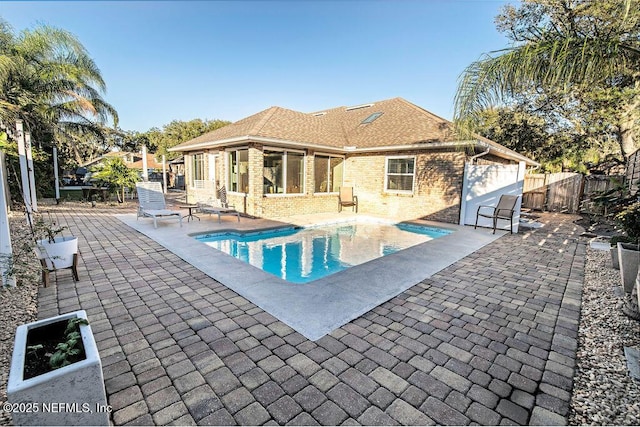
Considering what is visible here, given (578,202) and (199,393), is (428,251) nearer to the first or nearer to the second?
(199,393)

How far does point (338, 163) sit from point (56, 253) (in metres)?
10.7

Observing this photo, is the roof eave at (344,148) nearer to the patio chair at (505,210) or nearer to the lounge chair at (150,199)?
the patio chair at (505,210)

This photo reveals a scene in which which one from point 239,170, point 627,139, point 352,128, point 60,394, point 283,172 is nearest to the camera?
point 60,394

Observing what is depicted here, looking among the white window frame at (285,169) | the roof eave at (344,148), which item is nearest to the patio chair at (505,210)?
the roof eave at (344,148)

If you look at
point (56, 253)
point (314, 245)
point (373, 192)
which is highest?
point (373, 192)

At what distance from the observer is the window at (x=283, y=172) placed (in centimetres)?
1100

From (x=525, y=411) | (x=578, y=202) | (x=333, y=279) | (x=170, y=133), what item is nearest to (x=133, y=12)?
(x=333, y=279)

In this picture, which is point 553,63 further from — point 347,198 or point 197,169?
point 197,169

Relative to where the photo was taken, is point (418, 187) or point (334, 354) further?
point (418, 187)

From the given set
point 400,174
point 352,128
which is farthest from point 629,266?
point 352,128

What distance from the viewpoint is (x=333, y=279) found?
15.4 feet

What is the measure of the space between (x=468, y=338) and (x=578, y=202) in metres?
16.7

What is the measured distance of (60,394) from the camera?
1799 millimetres

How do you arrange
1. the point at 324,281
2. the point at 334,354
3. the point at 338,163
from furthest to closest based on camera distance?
the point at 338,163
the point at 324,281
the point at 334,354
